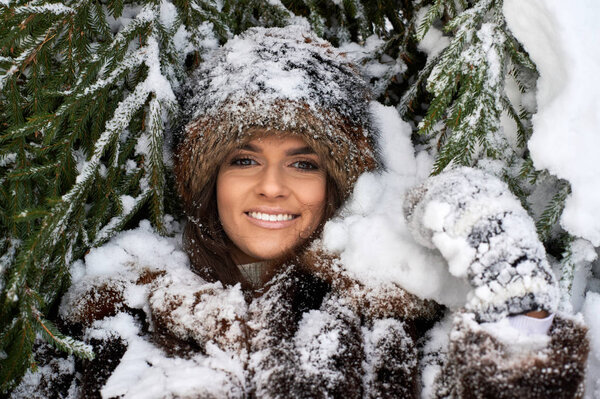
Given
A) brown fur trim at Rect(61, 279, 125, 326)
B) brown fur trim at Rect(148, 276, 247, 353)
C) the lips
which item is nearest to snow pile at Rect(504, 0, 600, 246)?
Result: the lips

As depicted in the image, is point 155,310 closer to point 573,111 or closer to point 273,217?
point 273,217

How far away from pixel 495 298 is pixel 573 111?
599 mm

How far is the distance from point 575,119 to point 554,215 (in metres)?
0.32

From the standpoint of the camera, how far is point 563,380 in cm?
126

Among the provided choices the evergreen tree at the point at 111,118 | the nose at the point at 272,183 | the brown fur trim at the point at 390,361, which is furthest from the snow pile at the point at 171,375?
the nose at the point at 272,183

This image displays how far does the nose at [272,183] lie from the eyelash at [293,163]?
0.10 meters

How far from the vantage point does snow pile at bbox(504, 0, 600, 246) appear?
141cm

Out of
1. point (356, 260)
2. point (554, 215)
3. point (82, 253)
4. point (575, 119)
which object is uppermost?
point (575, 119)

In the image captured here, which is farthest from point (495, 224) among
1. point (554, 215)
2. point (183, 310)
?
point (183, 310)

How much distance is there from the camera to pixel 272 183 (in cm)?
199

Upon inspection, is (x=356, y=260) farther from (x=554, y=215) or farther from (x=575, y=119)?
(x=575, y=119)

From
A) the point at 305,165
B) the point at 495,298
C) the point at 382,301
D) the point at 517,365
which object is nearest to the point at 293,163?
the point at 305,165

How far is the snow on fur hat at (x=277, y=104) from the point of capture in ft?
6.31

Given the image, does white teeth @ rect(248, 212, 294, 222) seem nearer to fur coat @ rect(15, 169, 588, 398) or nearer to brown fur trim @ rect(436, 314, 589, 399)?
fur coat @ rect(15, 169, 588, 398)
